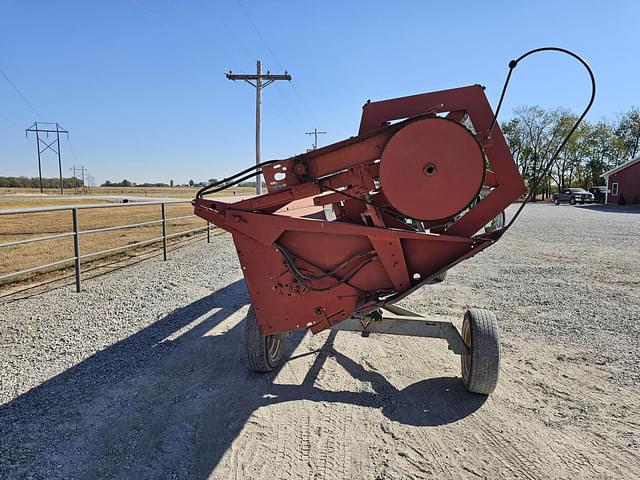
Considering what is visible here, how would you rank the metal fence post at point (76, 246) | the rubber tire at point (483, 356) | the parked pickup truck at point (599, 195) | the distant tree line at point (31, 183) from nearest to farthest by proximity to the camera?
the rubber tire at point (483, 356) < the metal fence post at point (76, 246) < the parked pickup truck at point (599, 195) < the distant tree line at point (31, 183)

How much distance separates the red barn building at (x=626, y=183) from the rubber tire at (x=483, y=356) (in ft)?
144

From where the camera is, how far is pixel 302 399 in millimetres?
3160

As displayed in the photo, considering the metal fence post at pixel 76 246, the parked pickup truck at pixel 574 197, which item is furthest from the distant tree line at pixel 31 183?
the metal fence post at pixel 76 246

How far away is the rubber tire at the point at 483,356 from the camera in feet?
10.1

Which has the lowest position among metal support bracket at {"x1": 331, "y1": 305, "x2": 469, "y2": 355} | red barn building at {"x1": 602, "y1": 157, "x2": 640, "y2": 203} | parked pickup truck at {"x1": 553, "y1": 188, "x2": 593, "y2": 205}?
metal support bracket at {"x1": 331, "y1": 305, "x2": 469, "y2": 355}

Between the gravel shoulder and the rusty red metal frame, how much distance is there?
0.76 m

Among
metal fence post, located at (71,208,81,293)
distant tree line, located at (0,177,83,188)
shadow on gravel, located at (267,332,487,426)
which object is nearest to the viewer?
shadow on gravel, located at (267,332,487,426)

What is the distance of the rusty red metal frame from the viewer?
282 cm

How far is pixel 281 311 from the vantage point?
126 inches

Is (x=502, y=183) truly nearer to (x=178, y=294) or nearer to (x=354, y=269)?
(x=354, y=269)

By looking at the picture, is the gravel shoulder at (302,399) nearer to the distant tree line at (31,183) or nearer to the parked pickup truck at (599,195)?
the parked pickup truck at (599,195)

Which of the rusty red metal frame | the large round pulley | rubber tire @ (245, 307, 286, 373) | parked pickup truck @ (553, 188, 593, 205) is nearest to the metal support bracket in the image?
the rusty red metal frame

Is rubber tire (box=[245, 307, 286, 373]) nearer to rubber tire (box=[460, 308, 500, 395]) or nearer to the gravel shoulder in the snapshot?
the gravel shoulder

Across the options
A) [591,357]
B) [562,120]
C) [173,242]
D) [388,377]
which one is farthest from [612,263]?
[562,120]
